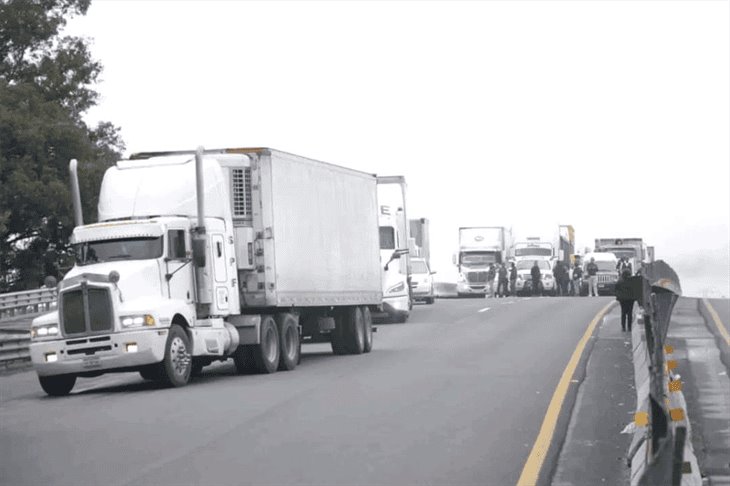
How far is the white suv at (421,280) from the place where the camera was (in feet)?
164

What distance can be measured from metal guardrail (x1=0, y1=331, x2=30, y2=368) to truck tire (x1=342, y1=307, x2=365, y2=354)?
6.55 metres

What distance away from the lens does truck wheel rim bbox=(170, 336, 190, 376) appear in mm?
20594

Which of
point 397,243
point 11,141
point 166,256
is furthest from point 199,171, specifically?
point 11,141

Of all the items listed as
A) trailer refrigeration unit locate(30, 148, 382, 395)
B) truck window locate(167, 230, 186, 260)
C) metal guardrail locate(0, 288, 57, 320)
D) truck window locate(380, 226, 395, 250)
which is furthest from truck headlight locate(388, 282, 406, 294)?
truck window locate(167, 230, 186, 260)

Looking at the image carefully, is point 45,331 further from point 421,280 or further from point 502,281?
point 502,281

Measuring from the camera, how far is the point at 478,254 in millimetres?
69625

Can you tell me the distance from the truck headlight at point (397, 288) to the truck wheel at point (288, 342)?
1462 centimetres

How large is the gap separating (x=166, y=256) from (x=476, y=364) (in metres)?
5.34

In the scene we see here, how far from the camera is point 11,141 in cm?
5331

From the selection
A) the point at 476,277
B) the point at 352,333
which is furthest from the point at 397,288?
the point at 476,277

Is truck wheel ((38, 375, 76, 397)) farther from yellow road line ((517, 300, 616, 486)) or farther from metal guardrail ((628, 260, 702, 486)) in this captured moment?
metal guardrail ((628, 260, 702, 486))

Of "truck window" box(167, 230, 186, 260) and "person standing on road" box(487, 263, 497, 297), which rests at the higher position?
"truck window" box(167, 230, 186, 260)

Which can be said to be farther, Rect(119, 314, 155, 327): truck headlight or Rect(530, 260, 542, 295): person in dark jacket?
Rect(530, 260, 542, 295): person in dark jacket

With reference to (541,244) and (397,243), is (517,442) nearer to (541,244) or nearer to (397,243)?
(397,243)
